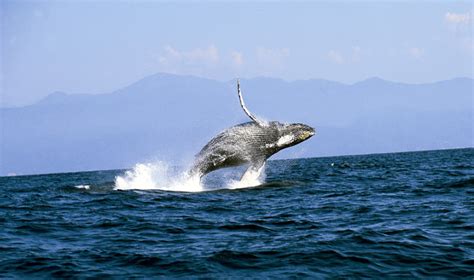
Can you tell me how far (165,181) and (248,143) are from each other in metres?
5.85

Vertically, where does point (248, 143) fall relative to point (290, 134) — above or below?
below

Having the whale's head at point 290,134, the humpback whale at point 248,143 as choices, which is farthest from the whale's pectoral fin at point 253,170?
the whale's head at point 290,134

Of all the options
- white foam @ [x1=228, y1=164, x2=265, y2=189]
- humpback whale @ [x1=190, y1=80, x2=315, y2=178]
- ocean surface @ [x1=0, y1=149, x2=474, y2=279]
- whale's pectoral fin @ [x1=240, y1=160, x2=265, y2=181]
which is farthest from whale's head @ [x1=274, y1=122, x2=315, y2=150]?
ocean surface @ [x1=0, y1=149, x2=474, y2=279]

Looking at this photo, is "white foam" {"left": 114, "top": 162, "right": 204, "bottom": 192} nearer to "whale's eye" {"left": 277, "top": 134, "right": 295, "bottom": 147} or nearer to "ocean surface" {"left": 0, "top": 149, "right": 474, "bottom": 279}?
Result: "ocean surface" {"left": 0, "top": 149, "right": 474, "bottom": 279}

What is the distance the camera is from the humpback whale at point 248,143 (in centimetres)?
2145

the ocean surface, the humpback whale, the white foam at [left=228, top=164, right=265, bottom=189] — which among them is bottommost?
the ocean surface

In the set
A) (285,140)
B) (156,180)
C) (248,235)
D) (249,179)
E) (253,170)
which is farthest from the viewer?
(156,180)

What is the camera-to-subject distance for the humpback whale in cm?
2145

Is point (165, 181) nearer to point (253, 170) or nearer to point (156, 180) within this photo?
point (156, 180)

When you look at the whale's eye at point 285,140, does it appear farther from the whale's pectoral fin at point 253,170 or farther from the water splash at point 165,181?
the water splash at point 165,181

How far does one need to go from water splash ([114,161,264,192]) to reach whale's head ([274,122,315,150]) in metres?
1.49

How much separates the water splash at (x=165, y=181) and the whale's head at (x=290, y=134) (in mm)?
1488

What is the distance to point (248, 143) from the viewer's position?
A: 21.5 m

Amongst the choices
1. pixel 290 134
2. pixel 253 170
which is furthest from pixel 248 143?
pixel 290 134
